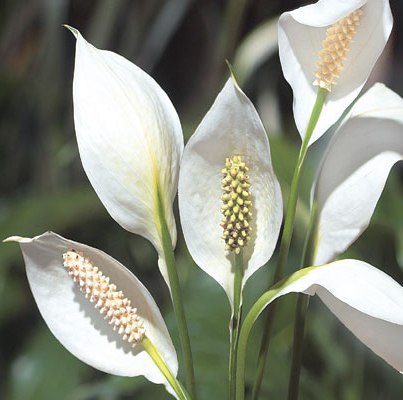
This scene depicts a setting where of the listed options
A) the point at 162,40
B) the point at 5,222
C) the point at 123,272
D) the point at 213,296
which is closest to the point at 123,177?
the point at 123,272

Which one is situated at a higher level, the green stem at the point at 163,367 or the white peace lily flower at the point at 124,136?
the white peace lily flower at the point at 124,136
